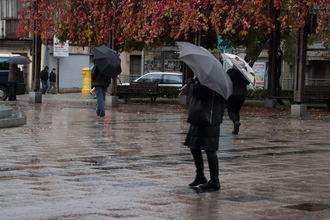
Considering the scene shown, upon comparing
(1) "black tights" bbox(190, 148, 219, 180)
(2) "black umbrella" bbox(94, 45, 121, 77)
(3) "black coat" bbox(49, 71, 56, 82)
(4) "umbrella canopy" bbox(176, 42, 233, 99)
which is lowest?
(3) "black coat" bbox(49, 71, 56, 82)

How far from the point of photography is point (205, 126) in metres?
10.2

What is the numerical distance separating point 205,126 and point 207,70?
635 millimetres

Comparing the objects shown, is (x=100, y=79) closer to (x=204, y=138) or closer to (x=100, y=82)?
(x=100, y=82)

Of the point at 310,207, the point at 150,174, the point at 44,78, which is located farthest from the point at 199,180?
the point at 44,78

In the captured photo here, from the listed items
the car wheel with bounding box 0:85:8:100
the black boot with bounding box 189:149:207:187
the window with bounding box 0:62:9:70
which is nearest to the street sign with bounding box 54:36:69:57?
the window with bounding box 0:62:9:70

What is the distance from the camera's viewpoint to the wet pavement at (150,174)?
8523mm

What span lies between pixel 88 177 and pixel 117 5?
23390 mm

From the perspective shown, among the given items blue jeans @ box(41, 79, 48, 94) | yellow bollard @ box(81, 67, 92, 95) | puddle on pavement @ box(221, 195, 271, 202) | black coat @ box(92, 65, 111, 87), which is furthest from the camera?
yellow bollard @ box(81, 67, 92, 95)

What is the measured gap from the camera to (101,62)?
2388 cm

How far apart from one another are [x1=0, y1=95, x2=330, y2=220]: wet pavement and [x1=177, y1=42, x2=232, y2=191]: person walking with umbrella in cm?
30

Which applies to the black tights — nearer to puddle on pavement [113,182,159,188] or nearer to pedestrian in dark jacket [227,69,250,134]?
puddle on pavement [113,182,159,188]

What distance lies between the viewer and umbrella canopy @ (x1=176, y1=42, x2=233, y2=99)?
1005 centimetres

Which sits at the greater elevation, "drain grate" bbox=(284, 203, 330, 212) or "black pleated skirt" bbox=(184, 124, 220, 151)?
"black pleated skirt" bbox=(184, 124, 220, 151)

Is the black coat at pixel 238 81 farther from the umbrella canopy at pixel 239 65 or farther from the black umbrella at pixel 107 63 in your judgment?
the black umbrella at pixel 107 63
